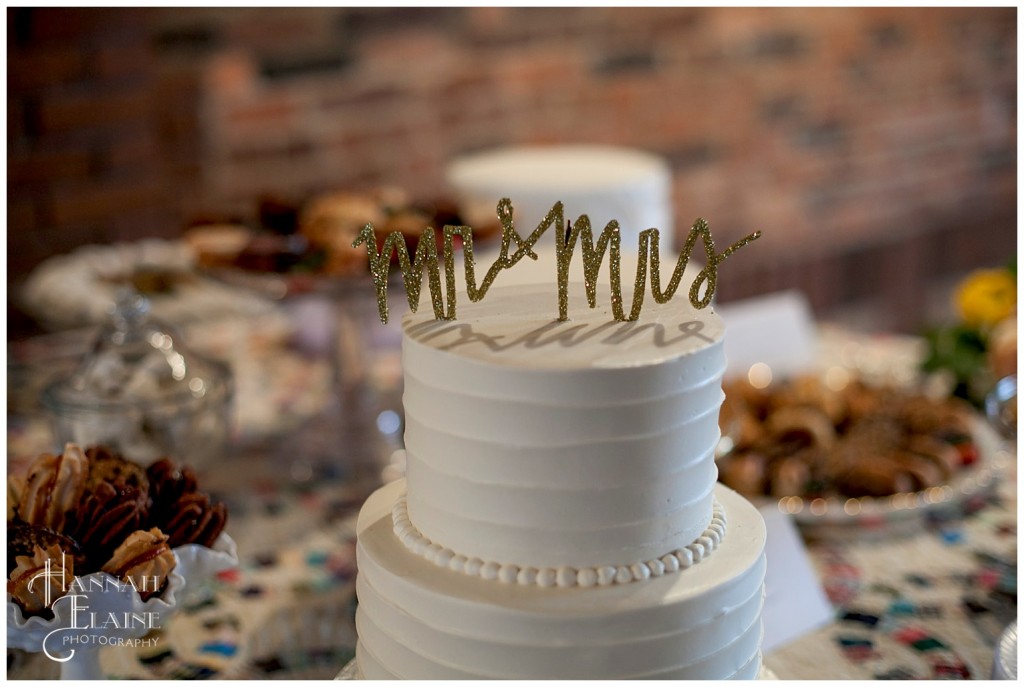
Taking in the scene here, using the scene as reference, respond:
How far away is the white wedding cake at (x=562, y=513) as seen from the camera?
71 centimetres

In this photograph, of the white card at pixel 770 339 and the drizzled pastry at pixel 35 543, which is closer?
the drizzled pastry at pixel 35 543

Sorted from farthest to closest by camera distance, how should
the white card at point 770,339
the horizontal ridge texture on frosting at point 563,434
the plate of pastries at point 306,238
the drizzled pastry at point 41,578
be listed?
the white card at point 770,339, the plate of pastries at point 306,238, the drizzled pastry at point 41,578, the horizontal ridge texture on frosting at point 563,434

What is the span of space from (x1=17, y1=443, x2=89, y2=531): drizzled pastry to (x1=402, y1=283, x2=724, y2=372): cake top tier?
12.7 inches

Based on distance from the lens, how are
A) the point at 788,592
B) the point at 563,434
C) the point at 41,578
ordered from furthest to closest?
1. the point at 788,592
2. the point at 41,578
3. the point at 563,434

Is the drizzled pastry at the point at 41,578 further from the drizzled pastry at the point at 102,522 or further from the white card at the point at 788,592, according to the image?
the white card at the point at 788,592

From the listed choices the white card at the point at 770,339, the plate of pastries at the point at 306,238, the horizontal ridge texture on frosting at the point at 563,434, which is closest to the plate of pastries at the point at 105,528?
the horizontal ridge texture on frosting at the point at 563,434

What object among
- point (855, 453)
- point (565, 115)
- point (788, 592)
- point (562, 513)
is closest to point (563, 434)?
point (562, 513)

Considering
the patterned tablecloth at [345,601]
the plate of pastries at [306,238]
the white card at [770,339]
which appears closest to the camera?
the patterned tablecloth at [345,601]

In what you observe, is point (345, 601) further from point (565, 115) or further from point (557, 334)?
point (565, 115)

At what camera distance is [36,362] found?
5.91ft

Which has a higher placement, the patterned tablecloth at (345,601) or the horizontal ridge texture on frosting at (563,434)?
the horizontal ridge texture on frosting at (563,434)

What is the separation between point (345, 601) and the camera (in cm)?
114

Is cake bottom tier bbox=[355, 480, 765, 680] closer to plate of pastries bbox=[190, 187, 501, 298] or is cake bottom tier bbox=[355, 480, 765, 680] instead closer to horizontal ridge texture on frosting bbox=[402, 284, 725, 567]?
horizontal ridge texture on frosting bbox=[402, 284, 725, 567]

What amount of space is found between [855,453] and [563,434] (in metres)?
0.77
